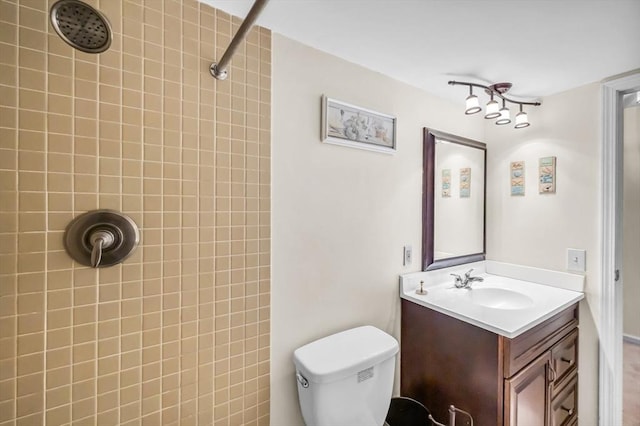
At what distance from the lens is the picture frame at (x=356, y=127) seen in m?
1.25

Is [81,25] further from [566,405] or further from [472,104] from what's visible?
[566,405]

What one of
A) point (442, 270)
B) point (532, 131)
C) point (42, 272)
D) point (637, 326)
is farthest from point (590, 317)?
Result: point (42, 272)

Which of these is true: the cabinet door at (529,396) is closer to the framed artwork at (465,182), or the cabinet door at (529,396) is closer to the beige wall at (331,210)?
the beige wall at (331,210)

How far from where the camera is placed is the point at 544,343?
1.30 metres

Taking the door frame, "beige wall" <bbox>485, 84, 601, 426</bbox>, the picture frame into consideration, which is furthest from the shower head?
the door frame

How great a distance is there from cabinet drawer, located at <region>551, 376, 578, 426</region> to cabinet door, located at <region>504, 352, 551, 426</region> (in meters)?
0.12

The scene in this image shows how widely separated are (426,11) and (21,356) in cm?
169

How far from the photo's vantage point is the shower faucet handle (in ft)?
2.39

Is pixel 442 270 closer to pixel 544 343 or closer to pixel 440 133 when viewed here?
pixel 544 343

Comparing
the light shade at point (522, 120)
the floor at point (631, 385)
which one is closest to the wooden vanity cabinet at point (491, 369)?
the floor at point (631, 385)

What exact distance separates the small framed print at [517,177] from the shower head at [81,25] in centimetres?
227

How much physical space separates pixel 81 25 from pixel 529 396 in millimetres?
2209

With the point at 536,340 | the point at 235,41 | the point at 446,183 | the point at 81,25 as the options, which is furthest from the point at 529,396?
the point at 81,25

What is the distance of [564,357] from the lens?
4.76 feet
